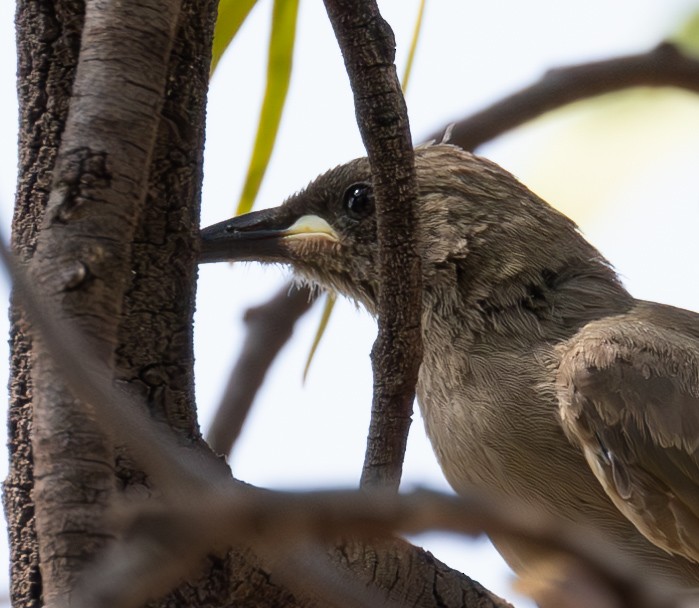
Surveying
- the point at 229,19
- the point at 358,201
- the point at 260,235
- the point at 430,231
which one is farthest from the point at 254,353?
the point at 229,19

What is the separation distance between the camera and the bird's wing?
3490 millimetres

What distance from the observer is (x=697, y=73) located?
532 cm

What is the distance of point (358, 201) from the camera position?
14.4 feet

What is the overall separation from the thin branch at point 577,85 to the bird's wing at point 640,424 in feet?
6.21

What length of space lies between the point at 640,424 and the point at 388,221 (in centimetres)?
144

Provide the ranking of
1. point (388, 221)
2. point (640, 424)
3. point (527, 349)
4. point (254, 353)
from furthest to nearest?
point (254, 353), point (527, 349), point (640, 424), point (388, 221)

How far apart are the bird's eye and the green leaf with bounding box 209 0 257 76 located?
968 mm

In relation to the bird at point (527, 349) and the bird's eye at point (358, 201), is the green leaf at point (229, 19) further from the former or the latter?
the bird's eye at point (358, 201)

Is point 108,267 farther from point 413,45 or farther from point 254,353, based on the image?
point 254,353

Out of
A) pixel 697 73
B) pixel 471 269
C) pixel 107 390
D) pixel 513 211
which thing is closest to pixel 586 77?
pixel 697 73

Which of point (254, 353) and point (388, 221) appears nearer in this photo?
point (388, 221)

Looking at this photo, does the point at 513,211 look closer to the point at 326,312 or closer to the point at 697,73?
the point at 326,312

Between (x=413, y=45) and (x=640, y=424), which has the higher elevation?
(x=413, y=45)

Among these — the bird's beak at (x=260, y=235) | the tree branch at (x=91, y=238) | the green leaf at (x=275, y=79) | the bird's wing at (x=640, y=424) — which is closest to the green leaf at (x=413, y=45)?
the green leaf at (x=275, y=79)
